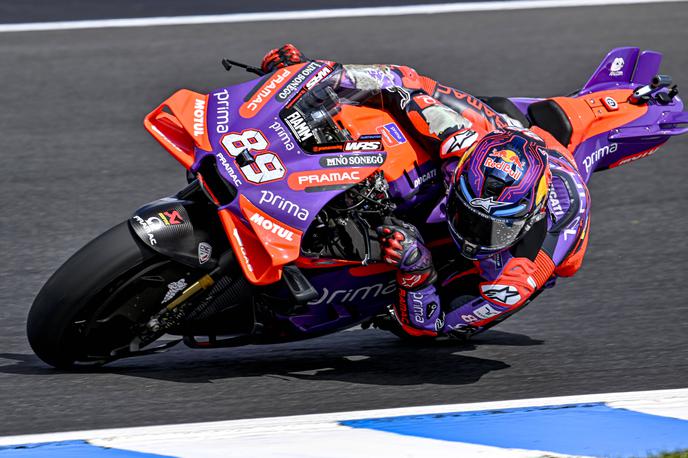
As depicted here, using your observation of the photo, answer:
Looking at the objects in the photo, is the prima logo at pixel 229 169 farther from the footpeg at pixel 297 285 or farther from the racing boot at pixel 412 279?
the racing boot at pixel 412 279

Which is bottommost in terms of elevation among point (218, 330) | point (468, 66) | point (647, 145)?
point (218, 330)

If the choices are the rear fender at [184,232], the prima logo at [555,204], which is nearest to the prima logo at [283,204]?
the rear fender at [184,232]

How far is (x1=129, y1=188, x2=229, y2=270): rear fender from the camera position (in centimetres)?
478

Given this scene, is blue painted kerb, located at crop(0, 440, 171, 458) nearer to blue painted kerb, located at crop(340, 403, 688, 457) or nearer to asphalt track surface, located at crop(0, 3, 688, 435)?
asphalt track surface, located at crop(0, 3, 688, 435)

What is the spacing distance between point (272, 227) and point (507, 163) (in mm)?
975

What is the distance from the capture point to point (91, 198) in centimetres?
754

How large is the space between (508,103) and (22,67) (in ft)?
16.9

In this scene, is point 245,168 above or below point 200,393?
above

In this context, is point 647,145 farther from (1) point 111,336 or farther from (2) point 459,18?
(2) point 459,18

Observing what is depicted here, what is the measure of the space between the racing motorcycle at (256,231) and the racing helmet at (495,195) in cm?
28

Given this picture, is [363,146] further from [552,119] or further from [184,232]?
[552,119]

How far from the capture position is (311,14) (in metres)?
11.0

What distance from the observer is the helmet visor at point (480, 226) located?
15.7 feet

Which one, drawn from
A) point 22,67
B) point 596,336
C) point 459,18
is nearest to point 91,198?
point 22,67
